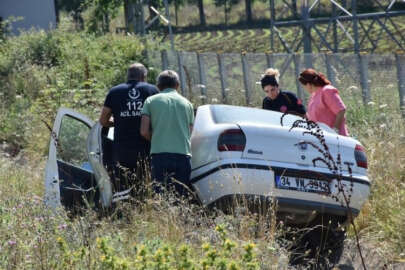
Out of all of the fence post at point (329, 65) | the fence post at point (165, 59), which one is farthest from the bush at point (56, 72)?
the fence post at point (329, 65)

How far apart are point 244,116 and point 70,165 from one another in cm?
184

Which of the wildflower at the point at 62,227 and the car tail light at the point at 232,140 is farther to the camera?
the car tail light at the point at 232,140

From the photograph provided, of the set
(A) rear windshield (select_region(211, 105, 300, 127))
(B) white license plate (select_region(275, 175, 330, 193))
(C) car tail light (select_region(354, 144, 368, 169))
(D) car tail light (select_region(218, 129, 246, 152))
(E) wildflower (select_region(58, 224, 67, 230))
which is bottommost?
(B) white license plate (select_region(275, 175, 330, 193))

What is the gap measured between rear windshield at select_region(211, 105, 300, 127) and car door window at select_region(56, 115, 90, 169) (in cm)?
152

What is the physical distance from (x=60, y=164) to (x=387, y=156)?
3609mm

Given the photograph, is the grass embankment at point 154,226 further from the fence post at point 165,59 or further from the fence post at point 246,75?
the fence post at point 165,59

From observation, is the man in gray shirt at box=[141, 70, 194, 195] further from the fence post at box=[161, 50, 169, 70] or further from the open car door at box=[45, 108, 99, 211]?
the fence post at box=[161, 50, 169, 70]

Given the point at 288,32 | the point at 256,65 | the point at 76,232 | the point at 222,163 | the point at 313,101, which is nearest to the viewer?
the point at 76,232

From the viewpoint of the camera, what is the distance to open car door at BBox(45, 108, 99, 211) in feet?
28.2

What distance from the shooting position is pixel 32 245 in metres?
5.80

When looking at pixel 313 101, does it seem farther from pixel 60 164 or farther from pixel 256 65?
pixel 256 65

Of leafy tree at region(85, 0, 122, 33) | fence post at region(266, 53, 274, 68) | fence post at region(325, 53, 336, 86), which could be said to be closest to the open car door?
fence post at region(325, 53, 336, 86)

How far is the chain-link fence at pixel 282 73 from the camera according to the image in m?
14.8

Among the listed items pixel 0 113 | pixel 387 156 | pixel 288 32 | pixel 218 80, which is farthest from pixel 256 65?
pixel 288 32
